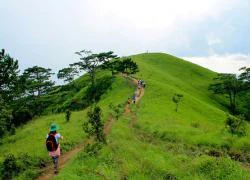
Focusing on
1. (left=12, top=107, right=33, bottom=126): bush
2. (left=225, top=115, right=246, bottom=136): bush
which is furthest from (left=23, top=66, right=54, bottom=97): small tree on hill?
(left=225, top=115, right=246, bottom=136): bush

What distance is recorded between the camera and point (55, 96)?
300 feet

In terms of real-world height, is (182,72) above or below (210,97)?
above

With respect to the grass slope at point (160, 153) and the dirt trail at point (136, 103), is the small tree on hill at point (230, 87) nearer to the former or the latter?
the dirt trail at point (136, 103)

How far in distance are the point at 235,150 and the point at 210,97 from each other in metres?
65.5

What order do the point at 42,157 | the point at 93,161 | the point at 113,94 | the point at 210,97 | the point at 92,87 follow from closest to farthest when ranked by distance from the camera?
the point at 93,161 < the point at 42,157 < the point at 113,94 < the point at 92,87 < the point at 210,97

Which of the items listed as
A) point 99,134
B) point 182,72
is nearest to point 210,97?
point 182,72

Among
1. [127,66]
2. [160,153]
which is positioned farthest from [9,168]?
[127,66]

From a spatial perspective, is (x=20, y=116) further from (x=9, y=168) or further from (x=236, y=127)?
(x=9, y=168)

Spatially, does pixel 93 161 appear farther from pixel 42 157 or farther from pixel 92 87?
pixel 92 87

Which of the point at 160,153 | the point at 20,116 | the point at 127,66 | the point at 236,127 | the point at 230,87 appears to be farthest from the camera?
the point at 230,87

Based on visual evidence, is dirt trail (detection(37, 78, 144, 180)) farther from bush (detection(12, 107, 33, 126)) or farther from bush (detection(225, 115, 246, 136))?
bush (detection(12, 107, 33, 126))

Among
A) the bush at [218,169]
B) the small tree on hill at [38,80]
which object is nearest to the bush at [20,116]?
the small tree on hill at [38,80]

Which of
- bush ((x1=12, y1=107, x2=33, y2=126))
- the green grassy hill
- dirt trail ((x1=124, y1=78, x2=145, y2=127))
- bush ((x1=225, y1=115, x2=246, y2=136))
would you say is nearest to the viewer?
the green grassy hill

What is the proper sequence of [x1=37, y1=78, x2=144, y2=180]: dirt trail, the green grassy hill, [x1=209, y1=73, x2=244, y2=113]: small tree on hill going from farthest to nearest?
[x1=209, y1=73, x2=244, y2=113]: small tree on hill < [x1=37, y1=78, x2=144, y2=180]: dirt trail < the green grassy hill
